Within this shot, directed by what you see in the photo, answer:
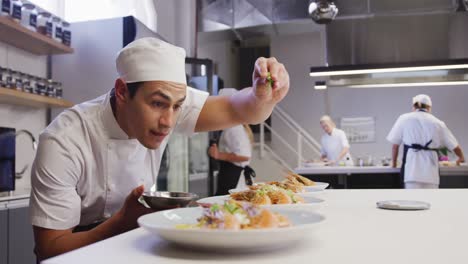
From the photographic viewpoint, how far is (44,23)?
349cm

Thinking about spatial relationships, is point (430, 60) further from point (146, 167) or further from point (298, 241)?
point (298, 241)

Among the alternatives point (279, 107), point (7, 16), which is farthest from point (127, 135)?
point (279, 107)

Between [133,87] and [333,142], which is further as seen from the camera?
[333,142]

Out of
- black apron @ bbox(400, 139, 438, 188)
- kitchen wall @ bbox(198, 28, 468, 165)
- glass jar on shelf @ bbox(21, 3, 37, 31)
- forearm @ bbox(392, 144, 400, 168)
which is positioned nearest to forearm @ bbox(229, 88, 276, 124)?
glass jar on shelf @ bbox(21, 3, 37, 31)

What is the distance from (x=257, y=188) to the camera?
119 cm

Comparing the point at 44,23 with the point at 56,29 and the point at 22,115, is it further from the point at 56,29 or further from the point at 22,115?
the point at 22,115

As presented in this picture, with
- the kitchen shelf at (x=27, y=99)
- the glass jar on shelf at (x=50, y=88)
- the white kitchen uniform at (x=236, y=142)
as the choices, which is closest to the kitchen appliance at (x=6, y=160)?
the kitchen shelf at (x=27, y=99)

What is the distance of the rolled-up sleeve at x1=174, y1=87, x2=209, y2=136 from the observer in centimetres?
179

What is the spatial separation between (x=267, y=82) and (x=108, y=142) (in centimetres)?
56

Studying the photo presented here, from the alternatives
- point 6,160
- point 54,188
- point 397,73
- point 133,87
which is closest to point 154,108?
point 133,87

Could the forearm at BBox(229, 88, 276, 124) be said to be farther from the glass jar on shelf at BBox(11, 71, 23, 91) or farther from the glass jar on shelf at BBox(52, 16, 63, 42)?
the glass jar on shelf at BBox(52, 16, 63, 42)

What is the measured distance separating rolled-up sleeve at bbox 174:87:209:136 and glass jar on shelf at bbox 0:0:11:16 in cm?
175

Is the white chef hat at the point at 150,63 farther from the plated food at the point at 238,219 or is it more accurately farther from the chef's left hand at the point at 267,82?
the plated food at the point at 238,219

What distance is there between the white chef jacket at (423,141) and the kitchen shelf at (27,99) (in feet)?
11.9
